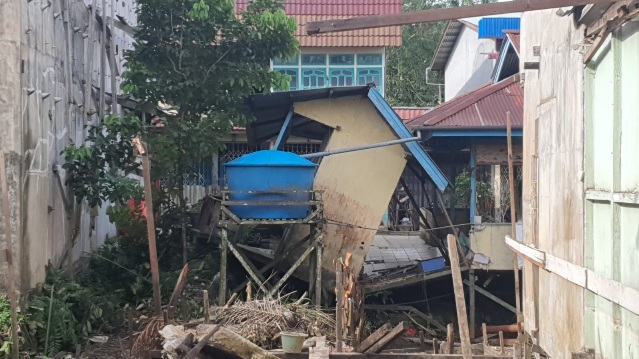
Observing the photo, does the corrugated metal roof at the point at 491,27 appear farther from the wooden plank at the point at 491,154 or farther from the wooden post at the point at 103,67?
the wooden post at the point at 103,67

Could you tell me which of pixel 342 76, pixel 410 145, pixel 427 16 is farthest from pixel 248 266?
pixel 342 76

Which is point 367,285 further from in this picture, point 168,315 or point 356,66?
point 356,66

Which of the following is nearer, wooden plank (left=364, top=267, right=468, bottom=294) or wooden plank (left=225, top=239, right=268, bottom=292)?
wooden plank (left=225, top=239, right=268, bottom=292)

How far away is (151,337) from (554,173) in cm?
441

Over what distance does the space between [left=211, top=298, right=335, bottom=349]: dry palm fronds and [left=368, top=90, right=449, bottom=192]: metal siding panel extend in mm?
3571

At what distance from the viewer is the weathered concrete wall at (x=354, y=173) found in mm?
13570

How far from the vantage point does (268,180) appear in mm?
12086

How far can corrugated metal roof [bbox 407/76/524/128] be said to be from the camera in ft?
46.5

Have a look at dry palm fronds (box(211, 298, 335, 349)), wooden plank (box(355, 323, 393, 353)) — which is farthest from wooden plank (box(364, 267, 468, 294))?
wooden plank (box(355, 323, 393, 353))

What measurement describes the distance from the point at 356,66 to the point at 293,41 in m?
7.54

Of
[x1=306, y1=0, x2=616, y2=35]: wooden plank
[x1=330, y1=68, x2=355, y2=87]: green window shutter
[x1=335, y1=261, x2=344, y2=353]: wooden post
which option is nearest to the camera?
[x1=306, y1=0, x2=616, y2=35]: wooden plank

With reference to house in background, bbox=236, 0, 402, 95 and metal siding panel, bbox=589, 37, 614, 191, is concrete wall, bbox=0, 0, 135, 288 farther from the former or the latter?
house in background, bbox=236, 0, 402, 95

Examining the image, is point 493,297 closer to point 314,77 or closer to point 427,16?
point 314,77

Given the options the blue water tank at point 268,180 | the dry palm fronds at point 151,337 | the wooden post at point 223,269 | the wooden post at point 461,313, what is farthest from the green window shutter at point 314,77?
the wooden post at point 461,313
